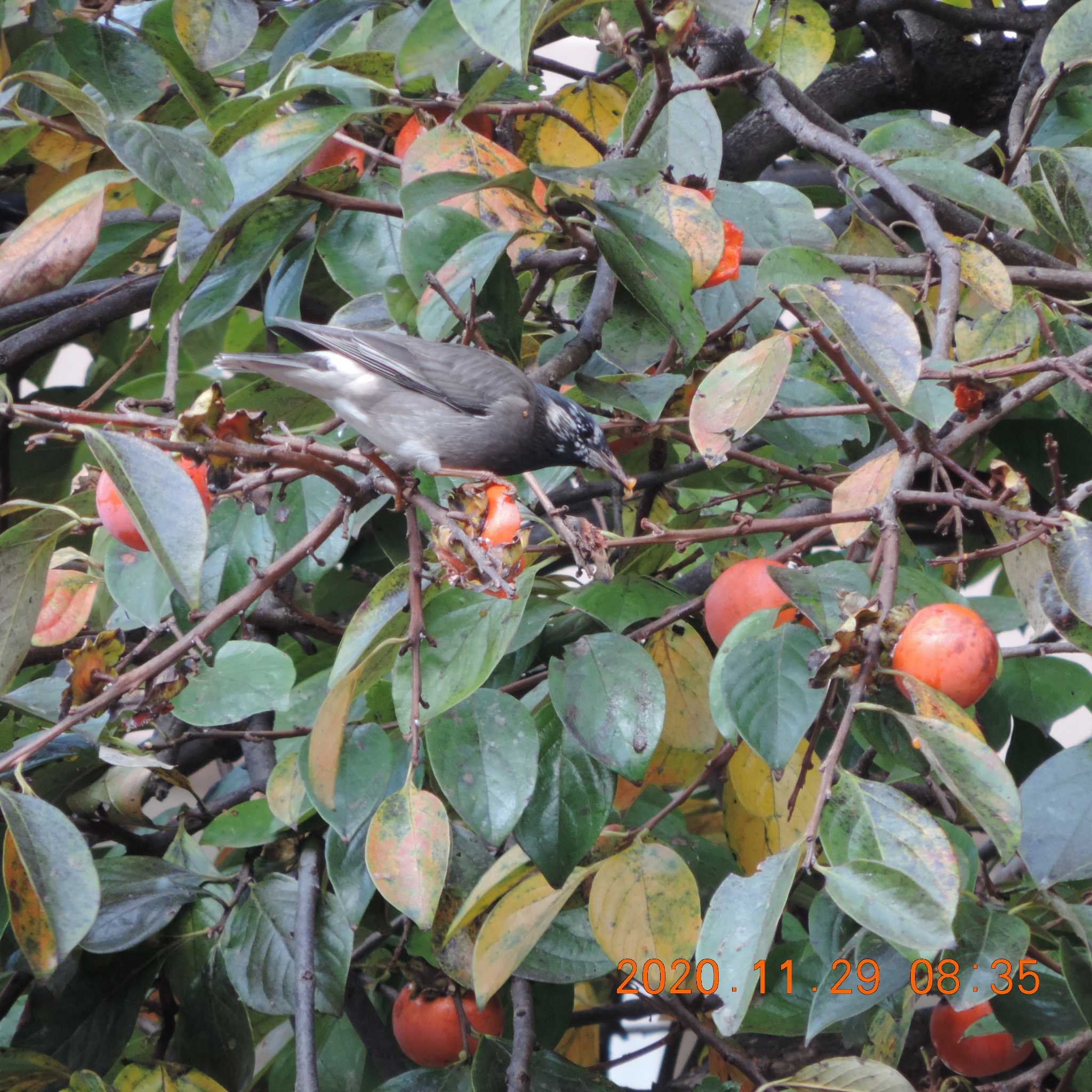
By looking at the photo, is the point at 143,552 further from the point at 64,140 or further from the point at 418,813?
the point at 64,140

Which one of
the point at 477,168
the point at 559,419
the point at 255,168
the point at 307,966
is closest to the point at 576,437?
the point at 559,419

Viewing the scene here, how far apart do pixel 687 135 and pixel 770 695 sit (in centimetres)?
102

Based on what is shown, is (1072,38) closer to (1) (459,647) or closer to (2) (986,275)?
(2) (986,275)

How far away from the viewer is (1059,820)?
1.40 metres

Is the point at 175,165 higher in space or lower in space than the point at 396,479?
higher

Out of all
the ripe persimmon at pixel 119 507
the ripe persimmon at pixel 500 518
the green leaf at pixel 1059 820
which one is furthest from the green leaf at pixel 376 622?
the green leaf at pixel 1059 820

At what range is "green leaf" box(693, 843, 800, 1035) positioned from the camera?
3.40 feet

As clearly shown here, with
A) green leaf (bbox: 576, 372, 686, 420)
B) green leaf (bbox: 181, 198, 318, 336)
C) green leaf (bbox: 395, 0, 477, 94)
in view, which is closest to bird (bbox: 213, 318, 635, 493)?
green leaf (bbox: 181, 198, 318, 336)

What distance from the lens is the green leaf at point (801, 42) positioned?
2318mm

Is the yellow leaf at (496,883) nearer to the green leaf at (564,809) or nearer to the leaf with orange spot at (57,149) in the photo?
the green leaf at (564,809)

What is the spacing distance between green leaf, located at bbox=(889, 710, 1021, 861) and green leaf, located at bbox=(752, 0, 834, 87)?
163 centimetres

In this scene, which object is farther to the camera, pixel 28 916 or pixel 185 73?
pixel 185 73

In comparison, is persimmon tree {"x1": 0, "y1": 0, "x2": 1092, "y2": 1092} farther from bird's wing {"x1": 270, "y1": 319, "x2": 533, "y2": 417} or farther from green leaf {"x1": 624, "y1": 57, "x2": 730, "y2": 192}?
bird's wing {"x1": 270, "y1": 319, "x2": 533, "y2": 417}
